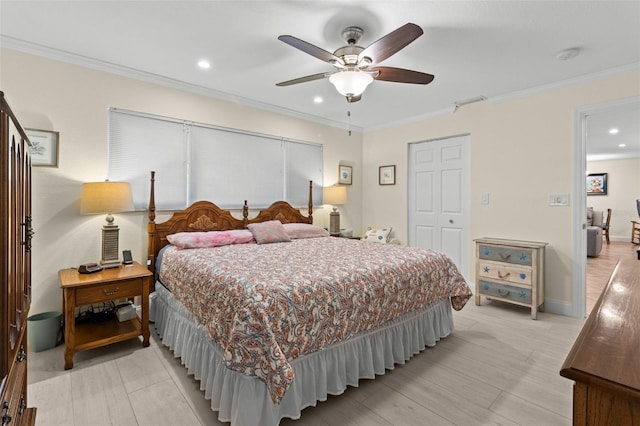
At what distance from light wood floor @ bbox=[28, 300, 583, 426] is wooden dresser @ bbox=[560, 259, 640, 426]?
49.3 inches

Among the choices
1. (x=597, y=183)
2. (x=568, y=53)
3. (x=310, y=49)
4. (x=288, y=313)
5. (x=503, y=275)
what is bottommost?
(x=503, y=275)

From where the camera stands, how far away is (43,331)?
2508mm

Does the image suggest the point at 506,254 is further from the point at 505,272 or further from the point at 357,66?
the point at 357,66

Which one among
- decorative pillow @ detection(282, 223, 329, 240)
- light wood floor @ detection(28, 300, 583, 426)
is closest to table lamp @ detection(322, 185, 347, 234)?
decorative pillow @ detection(282, 223, 329, 240)

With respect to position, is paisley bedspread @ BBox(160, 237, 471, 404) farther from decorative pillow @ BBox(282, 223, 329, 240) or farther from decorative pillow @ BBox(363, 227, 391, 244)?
decorative pillow @ BBox(363, 227, 391, 244)

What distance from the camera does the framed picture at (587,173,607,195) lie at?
8658 mm

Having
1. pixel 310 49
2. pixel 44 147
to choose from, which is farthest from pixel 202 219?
pixel 310 49

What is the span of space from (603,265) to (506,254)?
3.97 meters

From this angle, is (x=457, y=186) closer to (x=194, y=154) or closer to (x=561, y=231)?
(x=561, y=231)

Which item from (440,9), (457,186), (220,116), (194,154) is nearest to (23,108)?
(194,154)

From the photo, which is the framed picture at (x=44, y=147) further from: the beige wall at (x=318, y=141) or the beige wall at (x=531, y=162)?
the beige wall at (x=531, y=162)

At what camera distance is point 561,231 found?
133 inches

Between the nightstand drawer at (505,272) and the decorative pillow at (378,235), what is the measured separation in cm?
145

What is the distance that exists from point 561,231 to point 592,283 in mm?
1982
